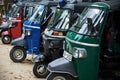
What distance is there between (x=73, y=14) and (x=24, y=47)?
Answer: 3.34 metres

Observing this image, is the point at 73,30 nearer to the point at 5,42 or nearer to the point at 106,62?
the point at 106,62

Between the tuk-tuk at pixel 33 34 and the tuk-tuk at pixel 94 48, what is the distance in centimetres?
444

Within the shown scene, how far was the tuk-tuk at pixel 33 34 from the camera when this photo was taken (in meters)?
12.9

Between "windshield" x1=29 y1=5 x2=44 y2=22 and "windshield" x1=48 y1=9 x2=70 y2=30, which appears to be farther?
"windshield" x1=29 y1=5 x2=44 y2=22

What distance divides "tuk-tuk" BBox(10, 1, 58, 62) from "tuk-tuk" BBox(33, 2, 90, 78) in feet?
6.23

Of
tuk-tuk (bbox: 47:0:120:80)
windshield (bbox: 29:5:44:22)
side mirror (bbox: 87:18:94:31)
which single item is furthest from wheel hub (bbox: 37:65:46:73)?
side mirror (bbox: 87:18:94:31)

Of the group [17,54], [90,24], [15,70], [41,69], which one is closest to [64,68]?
[90,24]

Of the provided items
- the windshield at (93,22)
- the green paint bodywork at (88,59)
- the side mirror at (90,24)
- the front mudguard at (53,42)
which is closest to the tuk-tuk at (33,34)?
the front mudguard at (53,42)

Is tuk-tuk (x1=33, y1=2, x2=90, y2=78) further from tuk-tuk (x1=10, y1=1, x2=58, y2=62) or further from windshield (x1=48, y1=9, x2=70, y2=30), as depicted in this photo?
tuk-tuk (x1=10, y1=1, x2=58, y2=62)

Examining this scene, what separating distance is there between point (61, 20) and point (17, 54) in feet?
10.7

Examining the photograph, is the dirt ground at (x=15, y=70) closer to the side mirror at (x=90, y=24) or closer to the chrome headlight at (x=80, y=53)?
the chrome headlight at (x=80, y=53)

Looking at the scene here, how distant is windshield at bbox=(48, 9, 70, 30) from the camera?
10674 millimetres

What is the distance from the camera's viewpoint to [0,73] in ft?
38.4

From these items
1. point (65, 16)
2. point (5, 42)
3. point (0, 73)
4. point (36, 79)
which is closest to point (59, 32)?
point (65, 16)
